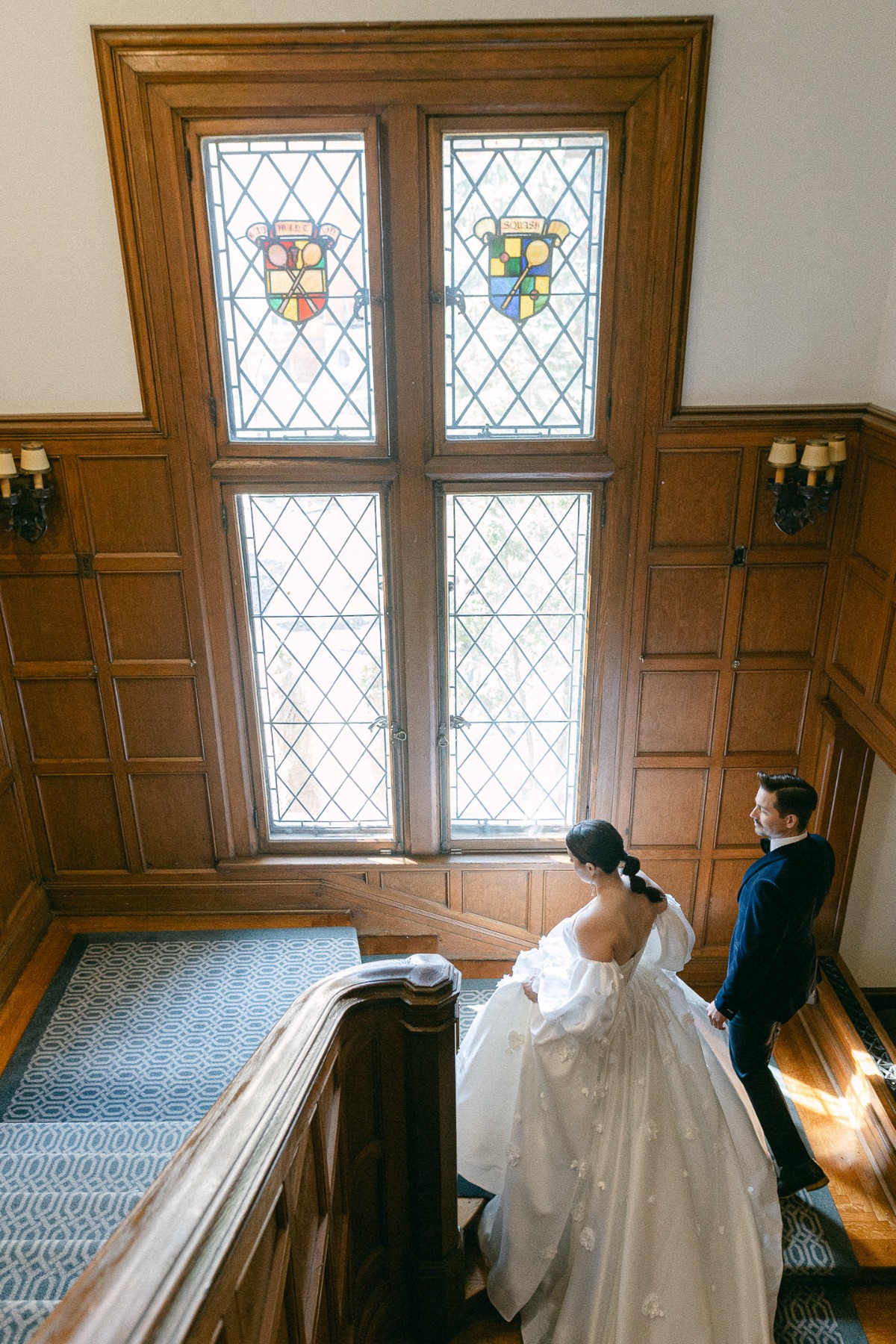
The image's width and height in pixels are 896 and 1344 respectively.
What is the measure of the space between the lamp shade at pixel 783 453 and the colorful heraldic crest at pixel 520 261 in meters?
1.10

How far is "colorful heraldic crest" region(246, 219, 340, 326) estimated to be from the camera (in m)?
4.03

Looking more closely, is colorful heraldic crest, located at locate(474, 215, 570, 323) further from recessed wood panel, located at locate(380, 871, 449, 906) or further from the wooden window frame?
recessed wood panel, located at locate(380, 871, 449, 906)

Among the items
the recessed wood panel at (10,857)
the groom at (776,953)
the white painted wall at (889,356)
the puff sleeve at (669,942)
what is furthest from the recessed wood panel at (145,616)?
the white painted wall at (889,356)

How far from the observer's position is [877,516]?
4098mm

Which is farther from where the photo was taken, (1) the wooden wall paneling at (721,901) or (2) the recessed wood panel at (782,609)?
(1) the wooden wall paneling at (721,901)

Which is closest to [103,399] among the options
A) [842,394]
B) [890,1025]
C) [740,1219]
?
[842,394]

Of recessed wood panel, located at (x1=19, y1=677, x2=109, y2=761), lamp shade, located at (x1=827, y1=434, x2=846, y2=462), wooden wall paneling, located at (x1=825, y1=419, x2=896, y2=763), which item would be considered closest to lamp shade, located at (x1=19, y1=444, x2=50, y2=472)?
recessed wood panel, located at (x1=19, y1=677, x2=109, y2=761)

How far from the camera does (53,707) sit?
4660 mm

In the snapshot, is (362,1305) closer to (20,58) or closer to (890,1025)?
(890,1025)

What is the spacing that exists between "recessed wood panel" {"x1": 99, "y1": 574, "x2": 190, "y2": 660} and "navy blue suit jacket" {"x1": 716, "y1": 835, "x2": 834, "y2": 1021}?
8.56 ft

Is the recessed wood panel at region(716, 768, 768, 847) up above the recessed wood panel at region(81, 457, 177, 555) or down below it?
below

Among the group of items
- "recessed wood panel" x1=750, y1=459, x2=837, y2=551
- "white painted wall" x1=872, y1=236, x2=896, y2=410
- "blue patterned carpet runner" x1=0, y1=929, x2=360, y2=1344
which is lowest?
"blue patterned carpet runner" x1=0, y1=929, x2=360, y2=1344

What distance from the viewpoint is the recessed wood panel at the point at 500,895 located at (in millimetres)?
4980

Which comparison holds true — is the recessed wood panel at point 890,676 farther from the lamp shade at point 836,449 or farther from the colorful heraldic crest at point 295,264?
the colorful heraldic crest at point 295,264
